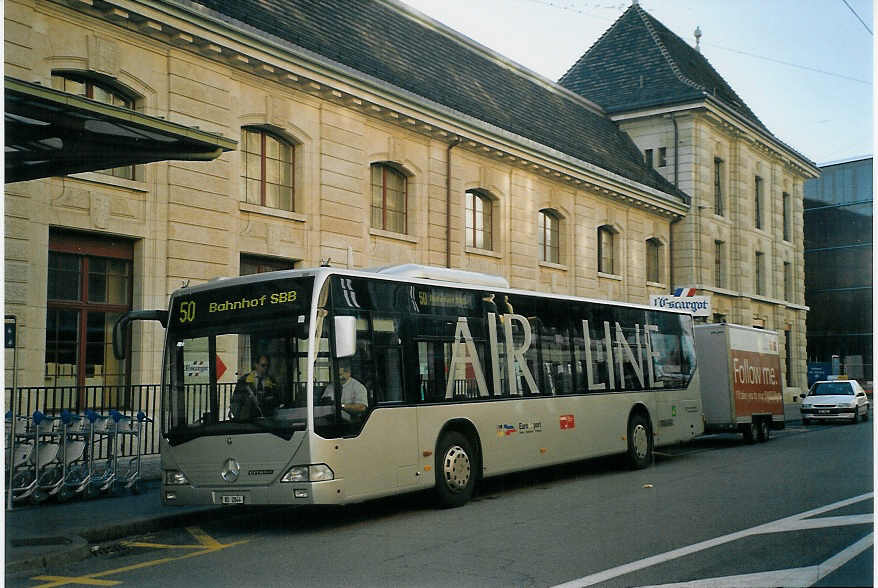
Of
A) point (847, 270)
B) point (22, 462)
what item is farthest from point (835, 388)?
point (22, 462)

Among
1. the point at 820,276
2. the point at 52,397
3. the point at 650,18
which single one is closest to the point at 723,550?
the point at 52,397

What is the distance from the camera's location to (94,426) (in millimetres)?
13383

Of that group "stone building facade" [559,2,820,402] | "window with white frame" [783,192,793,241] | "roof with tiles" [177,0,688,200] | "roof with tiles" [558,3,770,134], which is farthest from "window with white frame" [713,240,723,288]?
"roof with tiles" [558,3,770,134]

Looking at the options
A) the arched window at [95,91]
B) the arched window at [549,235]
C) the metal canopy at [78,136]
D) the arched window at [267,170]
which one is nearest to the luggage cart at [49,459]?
the metal canopy at [78,136]

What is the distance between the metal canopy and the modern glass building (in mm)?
7558

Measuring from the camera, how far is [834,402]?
30734 mm

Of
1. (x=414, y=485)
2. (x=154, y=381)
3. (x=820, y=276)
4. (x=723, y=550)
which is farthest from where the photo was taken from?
(x=820, y=276)

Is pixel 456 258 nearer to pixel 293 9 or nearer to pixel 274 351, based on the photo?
pixel 293 9

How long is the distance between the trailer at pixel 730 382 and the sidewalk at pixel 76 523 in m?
13.6

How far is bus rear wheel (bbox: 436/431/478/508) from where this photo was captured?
12.6 m

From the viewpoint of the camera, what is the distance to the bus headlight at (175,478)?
11.4m

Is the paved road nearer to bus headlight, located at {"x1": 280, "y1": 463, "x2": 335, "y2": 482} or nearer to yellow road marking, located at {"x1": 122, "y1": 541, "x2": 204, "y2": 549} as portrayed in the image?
yellow road marking, located at {"x1": 122, "y1": 541, "x2": 204, "y2": 549}

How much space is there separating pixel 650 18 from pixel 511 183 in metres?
18.0

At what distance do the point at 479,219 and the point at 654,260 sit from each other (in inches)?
478
